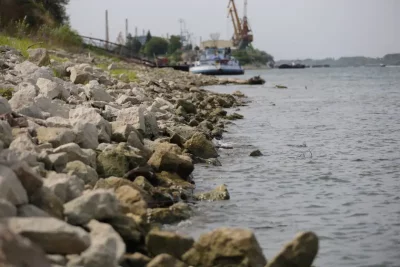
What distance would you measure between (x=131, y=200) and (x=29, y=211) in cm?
130

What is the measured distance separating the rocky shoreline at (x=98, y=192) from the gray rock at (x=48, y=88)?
0.06 ft

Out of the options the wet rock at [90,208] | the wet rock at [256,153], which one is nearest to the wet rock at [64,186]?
the wet rock at [90,208]

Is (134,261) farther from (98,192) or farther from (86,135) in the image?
(86,135)

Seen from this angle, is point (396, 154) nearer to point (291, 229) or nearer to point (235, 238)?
point (291, 229)

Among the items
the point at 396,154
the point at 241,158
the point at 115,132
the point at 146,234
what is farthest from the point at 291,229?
the point at 396,154

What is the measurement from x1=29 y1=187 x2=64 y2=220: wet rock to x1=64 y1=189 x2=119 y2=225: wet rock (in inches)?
2.1

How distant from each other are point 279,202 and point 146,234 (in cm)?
298

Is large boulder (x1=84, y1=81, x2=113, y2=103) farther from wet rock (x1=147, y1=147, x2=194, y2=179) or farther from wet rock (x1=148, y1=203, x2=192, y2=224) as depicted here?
wet rock (x1=148, y1=203, x2=192, y2=224)

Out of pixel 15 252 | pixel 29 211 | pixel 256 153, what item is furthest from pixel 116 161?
pixel 256 153

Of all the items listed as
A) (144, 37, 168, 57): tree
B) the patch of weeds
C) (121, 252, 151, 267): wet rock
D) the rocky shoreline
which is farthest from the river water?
(144, 37, 168, 57): tree

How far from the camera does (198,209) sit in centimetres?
722

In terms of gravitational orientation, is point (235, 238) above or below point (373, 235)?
above

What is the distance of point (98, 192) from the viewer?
4.86 meters

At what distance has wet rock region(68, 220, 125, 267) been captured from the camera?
4.07 meters
